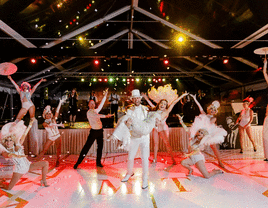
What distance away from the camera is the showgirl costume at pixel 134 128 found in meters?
3.27

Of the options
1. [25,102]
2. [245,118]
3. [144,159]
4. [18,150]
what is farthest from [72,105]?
[245,118]

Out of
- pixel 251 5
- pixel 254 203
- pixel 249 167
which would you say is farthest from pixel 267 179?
pixel 251 5

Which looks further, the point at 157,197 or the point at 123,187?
the point at 123,187

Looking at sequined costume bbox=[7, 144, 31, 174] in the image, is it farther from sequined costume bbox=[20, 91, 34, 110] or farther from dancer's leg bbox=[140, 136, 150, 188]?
sequined costume bbox=[20, 91, 34, 110]

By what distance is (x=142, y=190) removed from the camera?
3.25 m

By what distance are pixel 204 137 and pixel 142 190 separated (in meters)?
1.47

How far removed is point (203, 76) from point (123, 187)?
960 centimetres

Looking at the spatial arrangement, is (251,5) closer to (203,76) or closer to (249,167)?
(249,167)

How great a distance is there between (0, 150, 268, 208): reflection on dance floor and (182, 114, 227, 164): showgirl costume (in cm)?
47

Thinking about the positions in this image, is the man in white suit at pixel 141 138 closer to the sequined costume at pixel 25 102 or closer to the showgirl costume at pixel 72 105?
the sequined costume at pixel 25 102

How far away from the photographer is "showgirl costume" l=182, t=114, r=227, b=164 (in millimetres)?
3672

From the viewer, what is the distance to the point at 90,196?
304 centimetres

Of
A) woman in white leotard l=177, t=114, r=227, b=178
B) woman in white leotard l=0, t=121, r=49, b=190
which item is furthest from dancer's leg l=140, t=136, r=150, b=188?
woman in white leotard l=0, t=121, r=49, b=190

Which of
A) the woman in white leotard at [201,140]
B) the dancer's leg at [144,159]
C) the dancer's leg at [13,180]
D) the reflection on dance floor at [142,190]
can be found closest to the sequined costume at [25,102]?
the reflection on dance floor at [142,190]
